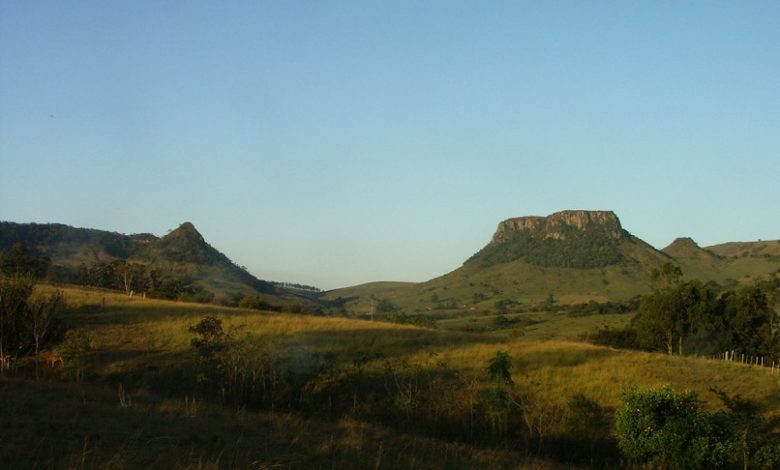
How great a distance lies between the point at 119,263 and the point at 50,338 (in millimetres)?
53556

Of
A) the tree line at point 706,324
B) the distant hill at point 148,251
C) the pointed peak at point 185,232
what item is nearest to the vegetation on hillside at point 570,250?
the distant hill at point 148,251

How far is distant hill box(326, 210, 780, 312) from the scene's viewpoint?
147750 millimetres

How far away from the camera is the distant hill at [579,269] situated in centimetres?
14775

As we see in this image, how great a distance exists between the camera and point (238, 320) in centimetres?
3828

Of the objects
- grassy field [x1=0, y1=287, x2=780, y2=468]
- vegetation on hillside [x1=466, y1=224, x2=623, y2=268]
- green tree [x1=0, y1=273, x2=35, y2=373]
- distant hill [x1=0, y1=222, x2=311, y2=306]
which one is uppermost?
vegetation on hillside [x1=466, y1=224, x2=623, y2=268]

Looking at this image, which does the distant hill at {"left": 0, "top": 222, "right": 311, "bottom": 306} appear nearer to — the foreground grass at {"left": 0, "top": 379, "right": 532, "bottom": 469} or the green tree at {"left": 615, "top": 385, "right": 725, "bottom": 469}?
the foreground grass at {"left": 0, "top": 379, "right": 532, "bottom": 469}

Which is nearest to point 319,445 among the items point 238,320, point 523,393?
point 523,393

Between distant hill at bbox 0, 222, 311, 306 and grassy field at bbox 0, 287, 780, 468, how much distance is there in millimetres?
83689

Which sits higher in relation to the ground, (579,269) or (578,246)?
(578,246)

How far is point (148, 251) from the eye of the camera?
15000 centimetres

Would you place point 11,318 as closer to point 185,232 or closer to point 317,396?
point 317,396

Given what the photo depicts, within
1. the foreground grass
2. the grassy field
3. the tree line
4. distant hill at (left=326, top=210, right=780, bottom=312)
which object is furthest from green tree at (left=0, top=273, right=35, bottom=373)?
distant hill at (left=326, top=210, right=780, bottom=312)

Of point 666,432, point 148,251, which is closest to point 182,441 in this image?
point 666,432

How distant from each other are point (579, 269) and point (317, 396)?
14806cm
